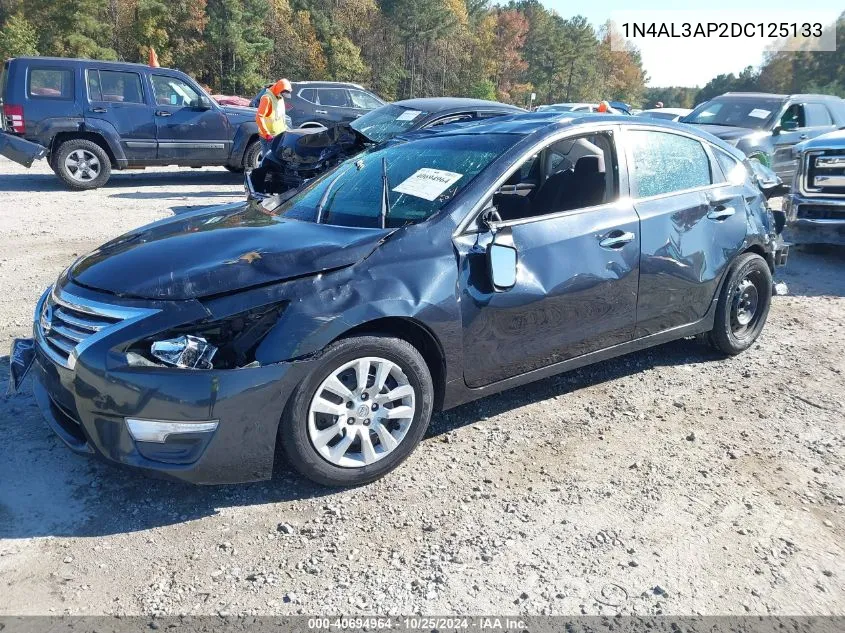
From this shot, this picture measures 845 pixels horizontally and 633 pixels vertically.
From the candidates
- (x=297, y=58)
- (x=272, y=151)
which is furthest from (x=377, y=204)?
(x=297, y=58)

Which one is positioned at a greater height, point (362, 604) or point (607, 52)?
point (607, 52)

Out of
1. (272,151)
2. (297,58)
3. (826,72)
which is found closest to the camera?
(272,151)

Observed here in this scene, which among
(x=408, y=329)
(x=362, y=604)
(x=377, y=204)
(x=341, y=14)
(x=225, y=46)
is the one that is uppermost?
(x=341, y=14)

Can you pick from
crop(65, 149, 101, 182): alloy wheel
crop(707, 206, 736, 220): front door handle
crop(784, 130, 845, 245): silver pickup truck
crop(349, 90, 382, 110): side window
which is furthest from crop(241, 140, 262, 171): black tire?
crop(707, 206, 736, 220): front door handle

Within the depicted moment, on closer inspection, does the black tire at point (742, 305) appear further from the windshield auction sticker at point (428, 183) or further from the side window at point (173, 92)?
the side window at point (173, 92)

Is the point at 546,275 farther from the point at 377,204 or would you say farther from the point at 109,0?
the point at 109,0

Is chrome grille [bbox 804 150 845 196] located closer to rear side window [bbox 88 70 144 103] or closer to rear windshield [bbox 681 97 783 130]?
rear windshield [bbox 681 97 783 130]

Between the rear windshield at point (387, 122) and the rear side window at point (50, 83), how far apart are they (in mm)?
5096

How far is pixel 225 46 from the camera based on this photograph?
45.9 meters

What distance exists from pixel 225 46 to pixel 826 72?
5431 centimetres

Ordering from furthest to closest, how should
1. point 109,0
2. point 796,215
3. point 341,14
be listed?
point 341,14 < point 109,0 < point 796,215

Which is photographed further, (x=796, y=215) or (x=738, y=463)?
(x=796, y=215)

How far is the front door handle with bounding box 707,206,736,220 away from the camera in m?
4.61

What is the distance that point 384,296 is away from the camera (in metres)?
3.19
